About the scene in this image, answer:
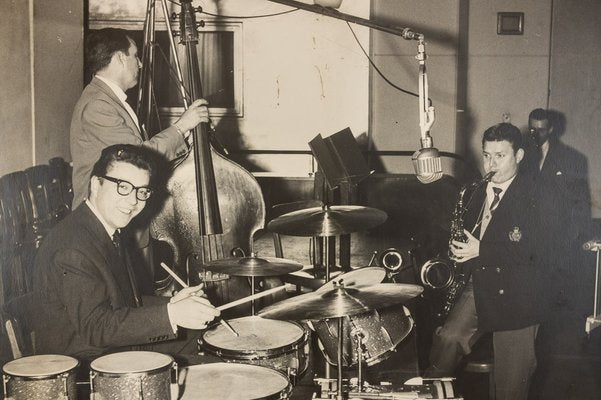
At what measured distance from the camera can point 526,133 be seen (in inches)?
163

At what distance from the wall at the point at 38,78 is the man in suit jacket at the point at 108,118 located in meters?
0.10

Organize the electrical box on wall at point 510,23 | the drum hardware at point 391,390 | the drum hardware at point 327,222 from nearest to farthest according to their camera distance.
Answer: the drum hardware at point 391,390 → the drum hardware at point 327,222 → the electrical box on wall at point 510,23

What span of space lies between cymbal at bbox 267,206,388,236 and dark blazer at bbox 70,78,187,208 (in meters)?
0.70

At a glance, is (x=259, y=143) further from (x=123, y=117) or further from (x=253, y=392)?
(x=253, y=392)

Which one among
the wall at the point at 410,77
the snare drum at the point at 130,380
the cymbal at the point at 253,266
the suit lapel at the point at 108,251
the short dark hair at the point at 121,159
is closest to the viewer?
the snare drum at the point at 130,380

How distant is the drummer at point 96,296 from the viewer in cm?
267

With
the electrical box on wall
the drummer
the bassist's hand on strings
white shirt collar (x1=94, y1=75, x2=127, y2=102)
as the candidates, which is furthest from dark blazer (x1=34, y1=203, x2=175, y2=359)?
the electrical box on wall

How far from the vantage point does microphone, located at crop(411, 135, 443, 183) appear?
277 cm

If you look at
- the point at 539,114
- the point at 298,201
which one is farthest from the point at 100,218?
the point at 539,114

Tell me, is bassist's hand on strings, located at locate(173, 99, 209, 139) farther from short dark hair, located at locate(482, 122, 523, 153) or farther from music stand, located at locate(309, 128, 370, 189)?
short dark hair, located at locate(482, 122, 523, 153)

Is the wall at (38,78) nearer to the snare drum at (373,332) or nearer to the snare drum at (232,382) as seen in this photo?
the snare drum at (232,382)

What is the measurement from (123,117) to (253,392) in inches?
71.6

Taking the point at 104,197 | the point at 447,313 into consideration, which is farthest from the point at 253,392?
the point at 447,313

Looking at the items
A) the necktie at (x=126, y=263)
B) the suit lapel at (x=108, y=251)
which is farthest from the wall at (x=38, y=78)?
the necktie at (x=126, y=263)
